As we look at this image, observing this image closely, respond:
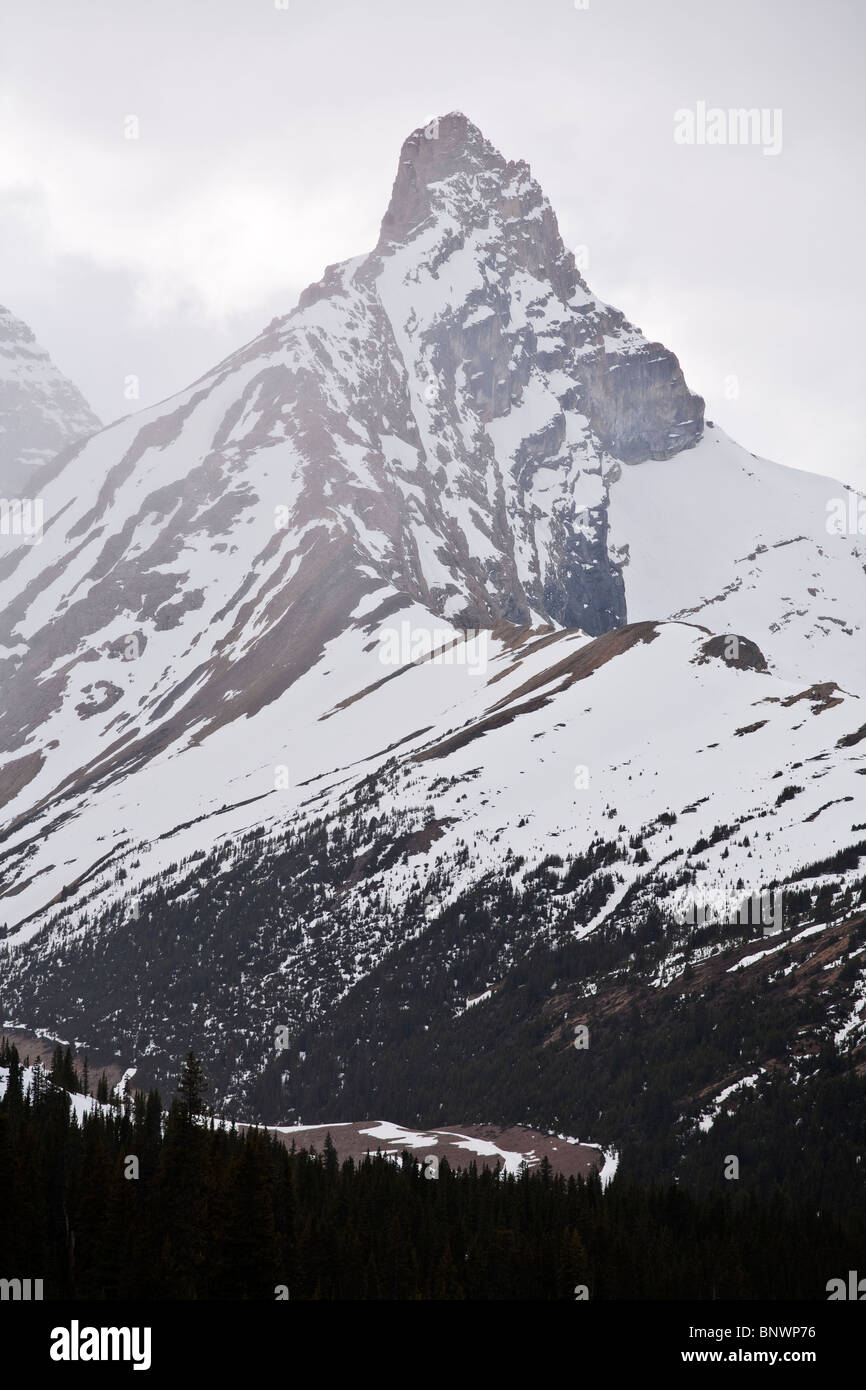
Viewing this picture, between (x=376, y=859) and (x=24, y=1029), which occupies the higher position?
(x=376, y=859)

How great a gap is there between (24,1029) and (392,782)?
172 ft

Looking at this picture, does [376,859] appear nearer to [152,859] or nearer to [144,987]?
[144,987]

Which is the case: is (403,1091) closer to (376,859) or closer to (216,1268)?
(376,859)

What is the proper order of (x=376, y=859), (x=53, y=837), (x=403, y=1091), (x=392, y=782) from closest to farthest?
(x=403, y=1091)
(x=376, y=859)
(x=392, y=782)
(x=53, y=837)

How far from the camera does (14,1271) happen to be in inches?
2247

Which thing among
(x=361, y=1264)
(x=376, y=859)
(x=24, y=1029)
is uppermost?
(x=376, y=859)

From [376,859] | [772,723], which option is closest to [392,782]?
[376,859]

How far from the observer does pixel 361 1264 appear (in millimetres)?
61188

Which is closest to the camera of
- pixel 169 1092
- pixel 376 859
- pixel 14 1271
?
pixel 14 1271
